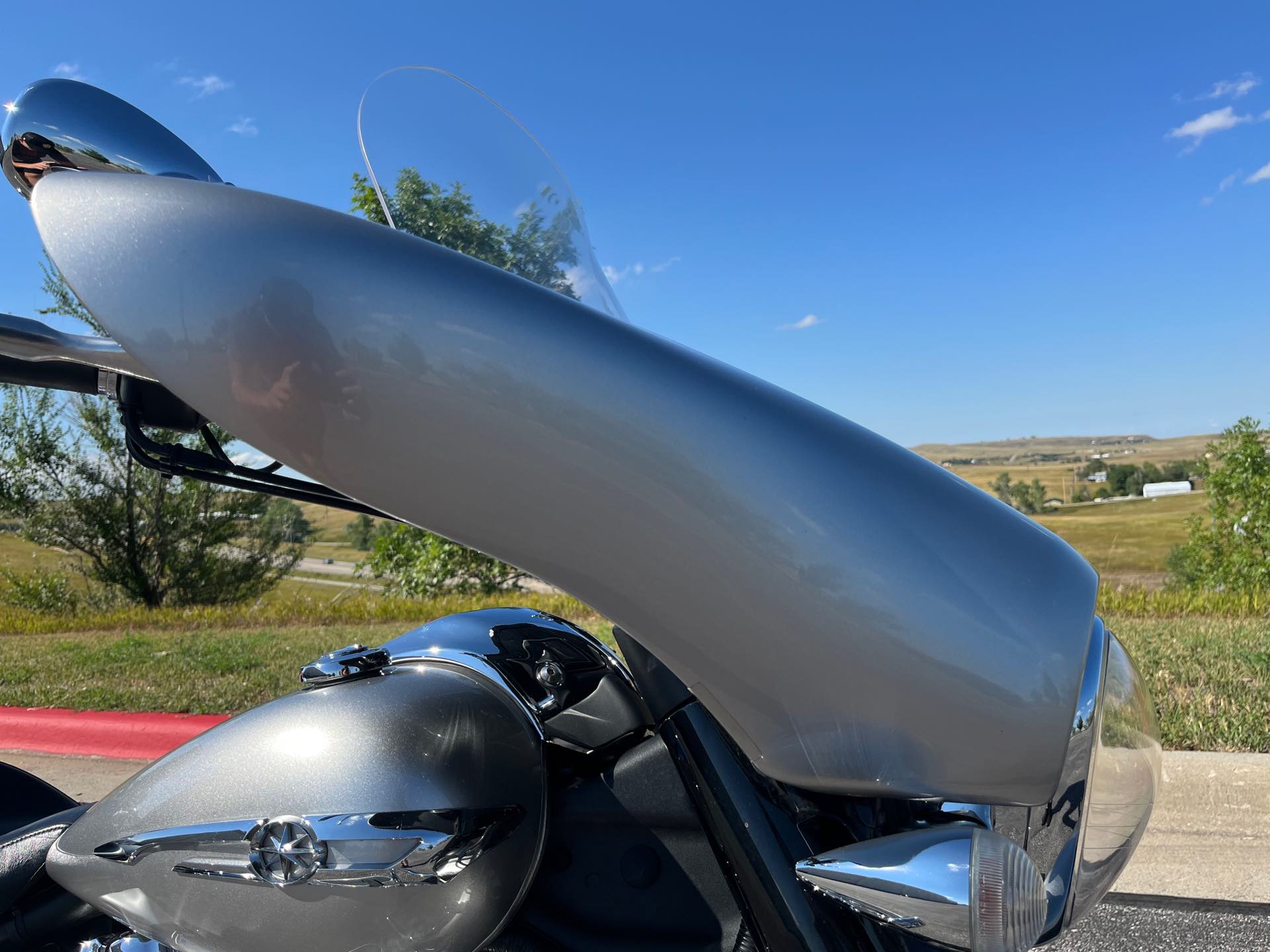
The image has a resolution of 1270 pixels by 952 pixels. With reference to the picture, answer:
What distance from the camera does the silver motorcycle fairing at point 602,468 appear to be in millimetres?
631

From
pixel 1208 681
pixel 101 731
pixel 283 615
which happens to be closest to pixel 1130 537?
pixel 1208 681

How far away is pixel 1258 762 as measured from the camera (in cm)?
250

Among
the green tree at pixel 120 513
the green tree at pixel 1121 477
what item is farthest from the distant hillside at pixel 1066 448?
the green tree at pixel 120 513

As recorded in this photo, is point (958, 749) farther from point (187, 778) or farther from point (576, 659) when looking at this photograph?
point (187, 778)

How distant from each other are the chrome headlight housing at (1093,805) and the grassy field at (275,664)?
227 centimetres

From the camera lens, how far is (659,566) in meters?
0.65

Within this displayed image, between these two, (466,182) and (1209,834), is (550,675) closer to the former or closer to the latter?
(466,182)

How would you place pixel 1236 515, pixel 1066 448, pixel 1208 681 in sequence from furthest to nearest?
pixel 1066 448 → pixel 1236 515 → pixel 1208 681

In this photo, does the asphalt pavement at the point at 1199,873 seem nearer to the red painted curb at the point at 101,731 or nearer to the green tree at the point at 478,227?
the green tree at the point at 478,227

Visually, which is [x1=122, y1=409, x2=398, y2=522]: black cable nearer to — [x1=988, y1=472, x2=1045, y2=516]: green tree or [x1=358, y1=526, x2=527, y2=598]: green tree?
[x1=988, y1=472, x2=1045, y2=516]: green tree

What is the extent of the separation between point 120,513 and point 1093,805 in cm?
1779

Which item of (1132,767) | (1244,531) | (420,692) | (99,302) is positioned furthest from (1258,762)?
(1244,531)

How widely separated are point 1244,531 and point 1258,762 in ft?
24.9

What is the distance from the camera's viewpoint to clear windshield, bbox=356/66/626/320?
1090 mm
